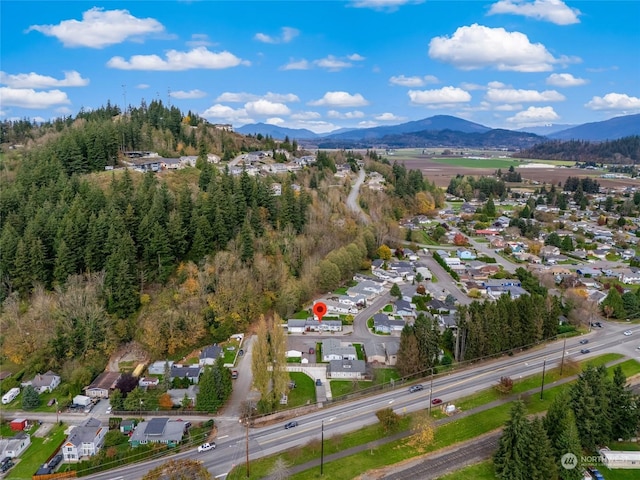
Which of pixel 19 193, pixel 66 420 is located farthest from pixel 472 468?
pixel 19 193

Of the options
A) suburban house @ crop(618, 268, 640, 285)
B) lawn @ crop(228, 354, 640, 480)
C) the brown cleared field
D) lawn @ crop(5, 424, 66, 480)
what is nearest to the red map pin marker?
lawn @ crop(228, 354, 640, 480)

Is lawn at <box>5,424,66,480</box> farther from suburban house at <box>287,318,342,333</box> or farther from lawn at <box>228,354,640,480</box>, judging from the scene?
suburban house at <box>287,318,342,333</box>

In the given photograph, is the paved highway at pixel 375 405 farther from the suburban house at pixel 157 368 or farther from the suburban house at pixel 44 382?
the suburban house at pixel 44 382

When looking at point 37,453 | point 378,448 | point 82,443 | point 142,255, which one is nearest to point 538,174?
point 142,255

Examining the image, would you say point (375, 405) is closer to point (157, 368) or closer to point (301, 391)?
point (301, 391)

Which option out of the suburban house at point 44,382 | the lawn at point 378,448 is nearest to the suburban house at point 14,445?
the suburban house at point 44,382
